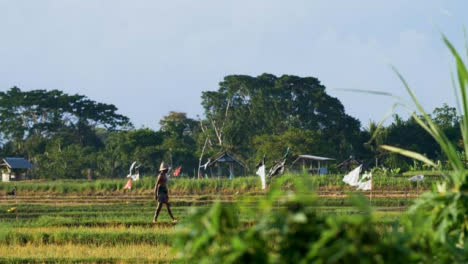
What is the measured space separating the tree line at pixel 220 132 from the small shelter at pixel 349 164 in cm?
208

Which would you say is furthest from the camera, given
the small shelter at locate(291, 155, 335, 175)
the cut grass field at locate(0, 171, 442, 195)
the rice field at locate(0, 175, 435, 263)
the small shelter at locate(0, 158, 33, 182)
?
the small shelter at locate(0, 158, 33, 182)

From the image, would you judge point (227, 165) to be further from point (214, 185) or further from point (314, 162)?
point (214, 185)

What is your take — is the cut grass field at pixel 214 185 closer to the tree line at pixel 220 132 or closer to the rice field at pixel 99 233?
the rice field at pixel 99 233

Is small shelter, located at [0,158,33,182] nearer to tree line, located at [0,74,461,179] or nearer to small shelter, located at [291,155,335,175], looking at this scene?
tree line, located at [0,74,461,179]

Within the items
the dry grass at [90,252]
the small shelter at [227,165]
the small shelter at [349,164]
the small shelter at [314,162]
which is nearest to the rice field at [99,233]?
the dry grass at [90,252]

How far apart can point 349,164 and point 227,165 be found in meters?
15.1

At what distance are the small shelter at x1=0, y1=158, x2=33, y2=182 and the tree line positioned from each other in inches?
43.1

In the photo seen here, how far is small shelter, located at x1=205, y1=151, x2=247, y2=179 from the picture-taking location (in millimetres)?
53778

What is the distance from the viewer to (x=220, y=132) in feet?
210

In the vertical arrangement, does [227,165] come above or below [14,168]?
above

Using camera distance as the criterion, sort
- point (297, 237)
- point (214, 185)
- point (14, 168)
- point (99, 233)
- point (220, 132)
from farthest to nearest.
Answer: point (220, 132) < point (14, 168) < point (214, 185) < point (99, 233) < point (297, 237)

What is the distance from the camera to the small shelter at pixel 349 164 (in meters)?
50.6

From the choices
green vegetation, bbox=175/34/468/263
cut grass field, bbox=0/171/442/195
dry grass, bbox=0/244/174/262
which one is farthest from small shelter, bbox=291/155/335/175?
green vegetation, bbox=175/34/468/263

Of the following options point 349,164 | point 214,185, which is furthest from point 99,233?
point 349,164
